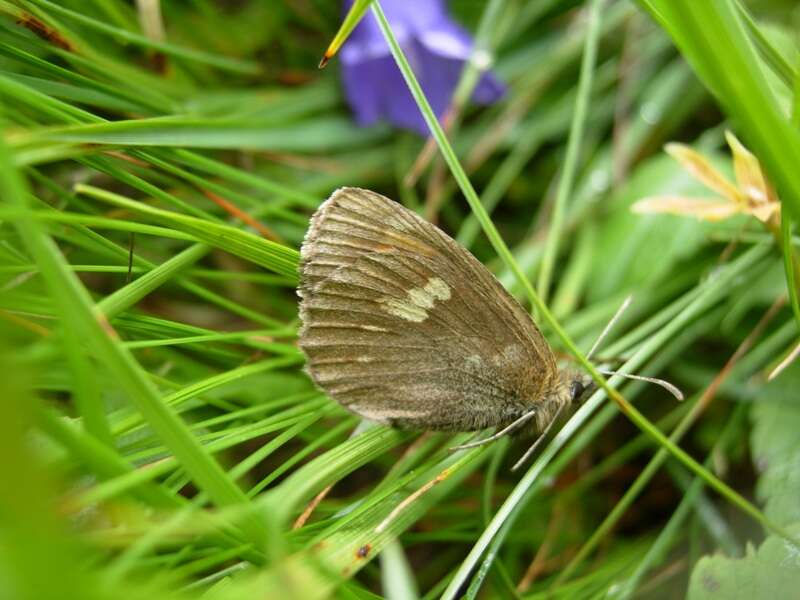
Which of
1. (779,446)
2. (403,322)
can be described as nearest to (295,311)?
(403,322)

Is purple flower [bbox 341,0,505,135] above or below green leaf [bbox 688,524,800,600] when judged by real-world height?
above

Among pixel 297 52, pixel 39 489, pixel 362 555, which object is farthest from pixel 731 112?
pixel 297 52

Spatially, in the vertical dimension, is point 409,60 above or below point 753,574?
above

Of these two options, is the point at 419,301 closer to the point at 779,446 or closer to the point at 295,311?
the point at 295,311

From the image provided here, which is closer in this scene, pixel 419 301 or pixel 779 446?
pixel 419 301

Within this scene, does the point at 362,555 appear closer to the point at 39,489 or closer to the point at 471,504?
the point at 39,489

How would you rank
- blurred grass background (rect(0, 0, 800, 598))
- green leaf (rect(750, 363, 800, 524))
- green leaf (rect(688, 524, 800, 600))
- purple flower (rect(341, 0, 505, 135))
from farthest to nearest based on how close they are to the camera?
purple flower (rect(341, 0, 505, 135)) < green leaf (rect(750, 363, 800, 524)) < green leaf (rect(688, 524, 800, 600)) < blurred grass background (rect(0, 0, 800, 598))

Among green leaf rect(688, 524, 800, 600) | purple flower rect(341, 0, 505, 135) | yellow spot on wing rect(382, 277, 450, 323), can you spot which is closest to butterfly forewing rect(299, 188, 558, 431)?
yellow spot on wing rect(382, 277, 450, 323)

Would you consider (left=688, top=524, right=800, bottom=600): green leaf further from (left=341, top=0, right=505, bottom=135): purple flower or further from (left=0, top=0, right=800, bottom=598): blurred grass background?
(left=341, top=0, right=505, bottom=135): purple flower
